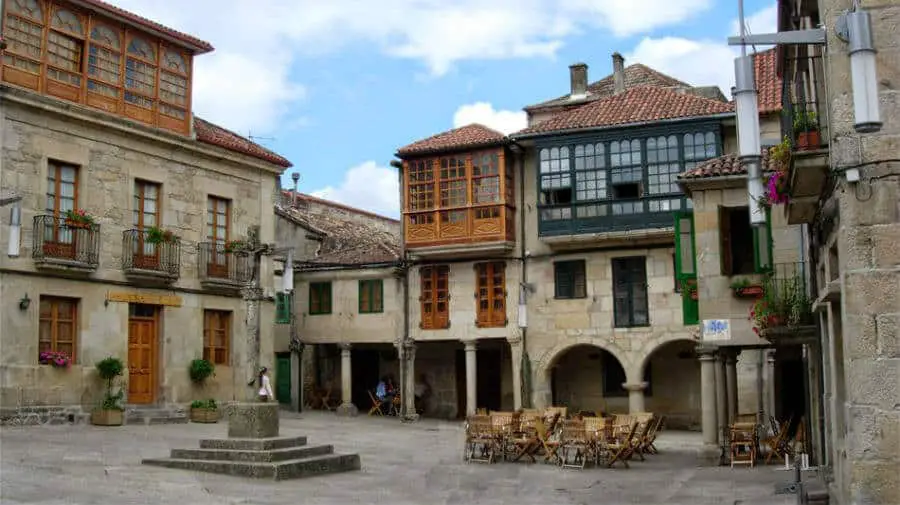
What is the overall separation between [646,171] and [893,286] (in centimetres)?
1778

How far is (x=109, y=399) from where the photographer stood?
22.1m

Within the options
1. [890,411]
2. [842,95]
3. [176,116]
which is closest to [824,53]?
[842,95]

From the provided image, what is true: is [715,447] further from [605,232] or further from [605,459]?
[605,232]

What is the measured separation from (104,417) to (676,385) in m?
15.4

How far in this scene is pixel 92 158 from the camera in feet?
75.0

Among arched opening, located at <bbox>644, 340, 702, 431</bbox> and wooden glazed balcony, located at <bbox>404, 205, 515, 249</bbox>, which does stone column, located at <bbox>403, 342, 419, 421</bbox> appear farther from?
arched opening, located at <bbox>644, 340, 702, 431</bbox>

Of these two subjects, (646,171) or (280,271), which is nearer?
(646,171)

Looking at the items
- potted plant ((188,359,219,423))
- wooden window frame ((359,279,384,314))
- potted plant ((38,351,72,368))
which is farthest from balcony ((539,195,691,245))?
potted plant ((38,351,72,368))

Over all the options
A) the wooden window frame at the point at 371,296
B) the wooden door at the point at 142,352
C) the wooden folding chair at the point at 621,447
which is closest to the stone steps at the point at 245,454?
the wooden folding chair at the point at 621,447

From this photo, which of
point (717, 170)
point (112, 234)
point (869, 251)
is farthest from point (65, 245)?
point (869, 251)

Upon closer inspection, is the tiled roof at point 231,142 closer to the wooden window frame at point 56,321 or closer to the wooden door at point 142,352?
the wooden door at point 142,352

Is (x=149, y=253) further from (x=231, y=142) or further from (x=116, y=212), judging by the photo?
(x=231, y=142)

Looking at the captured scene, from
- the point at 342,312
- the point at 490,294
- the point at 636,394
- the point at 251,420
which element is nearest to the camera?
the point at 251,420

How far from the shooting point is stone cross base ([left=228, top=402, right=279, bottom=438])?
15742 millimetres
